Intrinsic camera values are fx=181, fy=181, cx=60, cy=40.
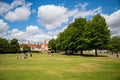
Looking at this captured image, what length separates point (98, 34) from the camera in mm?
59875

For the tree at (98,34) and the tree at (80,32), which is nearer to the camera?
the tree at (98,34)

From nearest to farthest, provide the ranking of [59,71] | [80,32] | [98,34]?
1. [59,71]
2. [98,34]
3. [80,32]

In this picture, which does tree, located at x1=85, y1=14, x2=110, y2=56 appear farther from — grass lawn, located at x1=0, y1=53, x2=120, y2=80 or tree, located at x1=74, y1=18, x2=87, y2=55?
grass lawn, located at x1=0, y1=53, x2=120, y2=80

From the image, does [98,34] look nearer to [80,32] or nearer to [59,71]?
[80,32]

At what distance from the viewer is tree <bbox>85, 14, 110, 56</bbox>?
59250mm

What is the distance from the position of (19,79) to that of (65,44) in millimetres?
61480

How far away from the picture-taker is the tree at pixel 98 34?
5925 centimetres

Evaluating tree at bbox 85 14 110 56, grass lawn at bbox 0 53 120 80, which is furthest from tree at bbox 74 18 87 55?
grass lawn at bbox 0 53 120 80

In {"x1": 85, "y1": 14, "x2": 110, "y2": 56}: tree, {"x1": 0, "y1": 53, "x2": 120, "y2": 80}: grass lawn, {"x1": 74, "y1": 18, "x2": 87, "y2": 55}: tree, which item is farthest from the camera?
{"x1": 74, "y1": 18, "x2": 87, "y2": 55}: tree

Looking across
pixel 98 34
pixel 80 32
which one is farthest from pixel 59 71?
pixel 80 32

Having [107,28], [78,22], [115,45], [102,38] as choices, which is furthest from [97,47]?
[115,45]

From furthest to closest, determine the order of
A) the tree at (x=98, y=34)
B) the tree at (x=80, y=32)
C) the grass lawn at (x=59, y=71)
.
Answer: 1. the tree at (x=80, y=32)
2. the tree at (x=98, y=34)
3. the grass lawn at (x=59, y=71)

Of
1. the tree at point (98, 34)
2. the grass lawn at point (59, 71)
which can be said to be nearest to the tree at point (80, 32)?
the tree at point (98, 34)

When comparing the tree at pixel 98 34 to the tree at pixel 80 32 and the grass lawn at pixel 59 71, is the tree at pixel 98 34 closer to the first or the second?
the tree at pixel 80 32
